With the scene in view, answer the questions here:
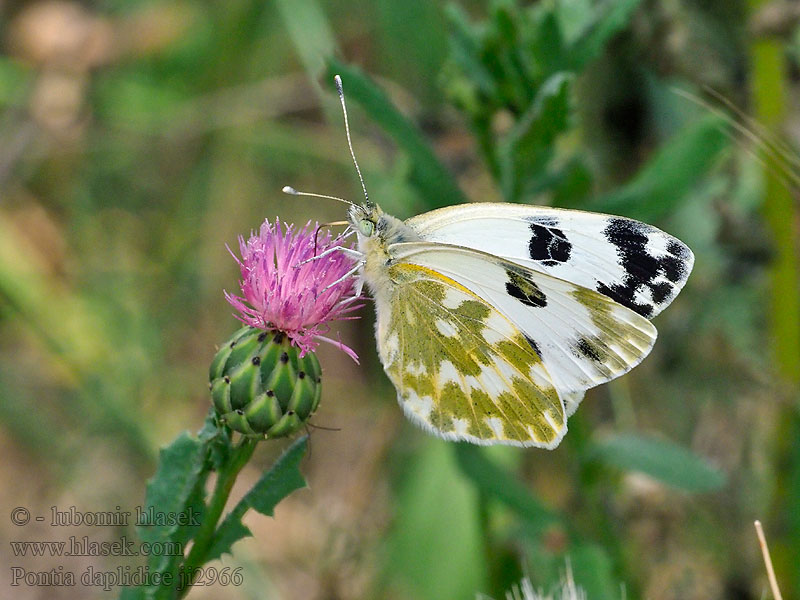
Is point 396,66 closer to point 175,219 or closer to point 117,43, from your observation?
point 175,219

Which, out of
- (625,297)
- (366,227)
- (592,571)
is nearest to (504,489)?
(592,571)

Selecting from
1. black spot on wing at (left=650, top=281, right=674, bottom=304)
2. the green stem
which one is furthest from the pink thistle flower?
the green stem

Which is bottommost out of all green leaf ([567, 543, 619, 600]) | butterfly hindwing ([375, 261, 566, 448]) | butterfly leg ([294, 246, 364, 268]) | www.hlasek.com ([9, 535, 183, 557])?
www.hlasek.com ([9, 535, 183, 557])

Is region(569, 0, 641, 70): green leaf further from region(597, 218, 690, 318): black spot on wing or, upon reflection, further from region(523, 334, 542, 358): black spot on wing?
region(523, 334, 542, 358): black spot on wing

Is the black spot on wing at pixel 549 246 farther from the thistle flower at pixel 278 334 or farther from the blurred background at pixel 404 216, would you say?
the thistle flower at pixel 278 334

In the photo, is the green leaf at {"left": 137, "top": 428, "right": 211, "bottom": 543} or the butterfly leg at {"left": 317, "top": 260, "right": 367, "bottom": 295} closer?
the green leaf at {"left": 137, "top": 428, "right": 211, "bottom": 543}

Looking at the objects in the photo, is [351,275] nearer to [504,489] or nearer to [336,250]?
[336,250]

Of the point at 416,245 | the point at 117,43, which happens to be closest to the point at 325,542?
the point at 416,245
